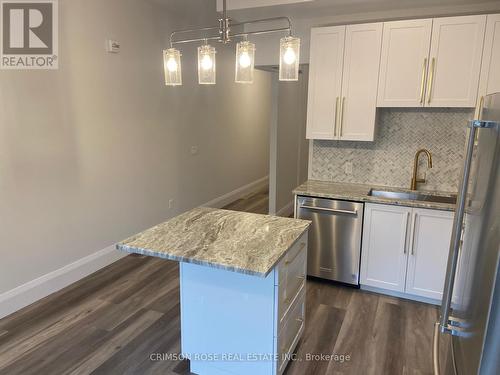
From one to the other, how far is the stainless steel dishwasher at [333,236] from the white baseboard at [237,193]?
101 inches

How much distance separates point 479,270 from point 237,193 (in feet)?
18.4

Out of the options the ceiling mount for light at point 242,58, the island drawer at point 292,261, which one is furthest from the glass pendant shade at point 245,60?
the island drawer at point 292,261

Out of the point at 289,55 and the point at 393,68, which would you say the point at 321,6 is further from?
the point at 289,55

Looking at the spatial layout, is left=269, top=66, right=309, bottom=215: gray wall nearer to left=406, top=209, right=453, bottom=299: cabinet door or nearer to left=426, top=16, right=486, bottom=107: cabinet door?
left=426, top=16, right=486, bottom=107: cabinet door

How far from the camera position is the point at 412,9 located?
332 centimetres

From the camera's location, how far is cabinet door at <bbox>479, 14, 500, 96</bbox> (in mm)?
2797

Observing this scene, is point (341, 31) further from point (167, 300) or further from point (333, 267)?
point (167, 300)

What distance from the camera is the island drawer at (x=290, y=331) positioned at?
6.87ft

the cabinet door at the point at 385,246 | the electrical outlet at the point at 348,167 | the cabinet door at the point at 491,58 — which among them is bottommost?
the cabinet door at the point at 385,246

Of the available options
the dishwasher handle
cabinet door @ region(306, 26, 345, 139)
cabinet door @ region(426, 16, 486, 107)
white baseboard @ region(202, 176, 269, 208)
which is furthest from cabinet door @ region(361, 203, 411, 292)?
white baseboard @ region(202, 176, 269, 208)

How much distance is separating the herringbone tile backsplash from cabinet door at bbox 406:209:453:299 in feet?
2.03

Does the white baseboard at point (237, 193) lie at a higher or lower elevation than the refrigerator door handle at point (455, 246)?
lower

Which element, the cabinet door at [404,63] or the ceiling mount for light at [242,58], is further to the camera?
the cabinet door at [404,63]

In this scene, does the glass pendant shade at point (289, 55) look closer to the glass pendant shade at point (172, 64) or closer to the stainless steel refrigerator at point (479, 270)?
the glass pendant shade at point (172, 64)
